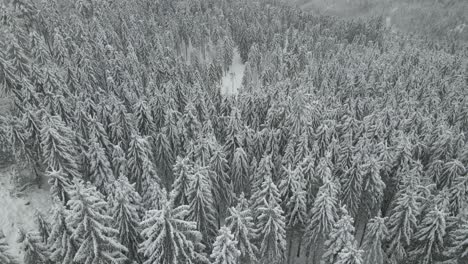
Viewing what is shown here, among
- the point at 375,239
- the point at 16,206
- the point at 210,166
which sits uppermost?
the point at 210,166

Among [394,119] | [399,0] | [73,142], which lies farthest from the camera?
[399,0]

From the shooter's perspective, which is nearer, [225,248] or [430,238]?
[225,248]

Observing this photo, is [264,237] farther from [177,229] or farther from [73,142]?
[73,142]

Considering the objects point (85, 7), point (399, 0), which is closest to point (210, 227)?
point (85, 7)

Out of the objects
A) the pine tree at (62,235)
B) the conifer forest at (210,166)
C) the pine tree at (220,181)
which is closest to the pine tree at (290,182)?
the conifer forest at (210,166)

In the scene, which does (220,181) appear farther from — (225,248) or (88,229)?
(88,229)

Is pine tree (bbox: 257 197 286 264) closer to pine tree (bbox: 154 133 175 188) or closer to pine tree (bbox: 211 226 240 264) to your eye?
pine tree (bbox: 211 226 240 264)

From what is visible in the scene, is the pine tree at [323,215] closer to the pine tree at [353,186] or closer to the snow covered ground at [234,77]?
the pine tree at [353,186]

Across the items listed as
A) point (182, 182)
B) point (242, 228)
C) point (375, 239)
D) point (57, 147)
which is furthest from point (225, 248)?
point (57, 147)
